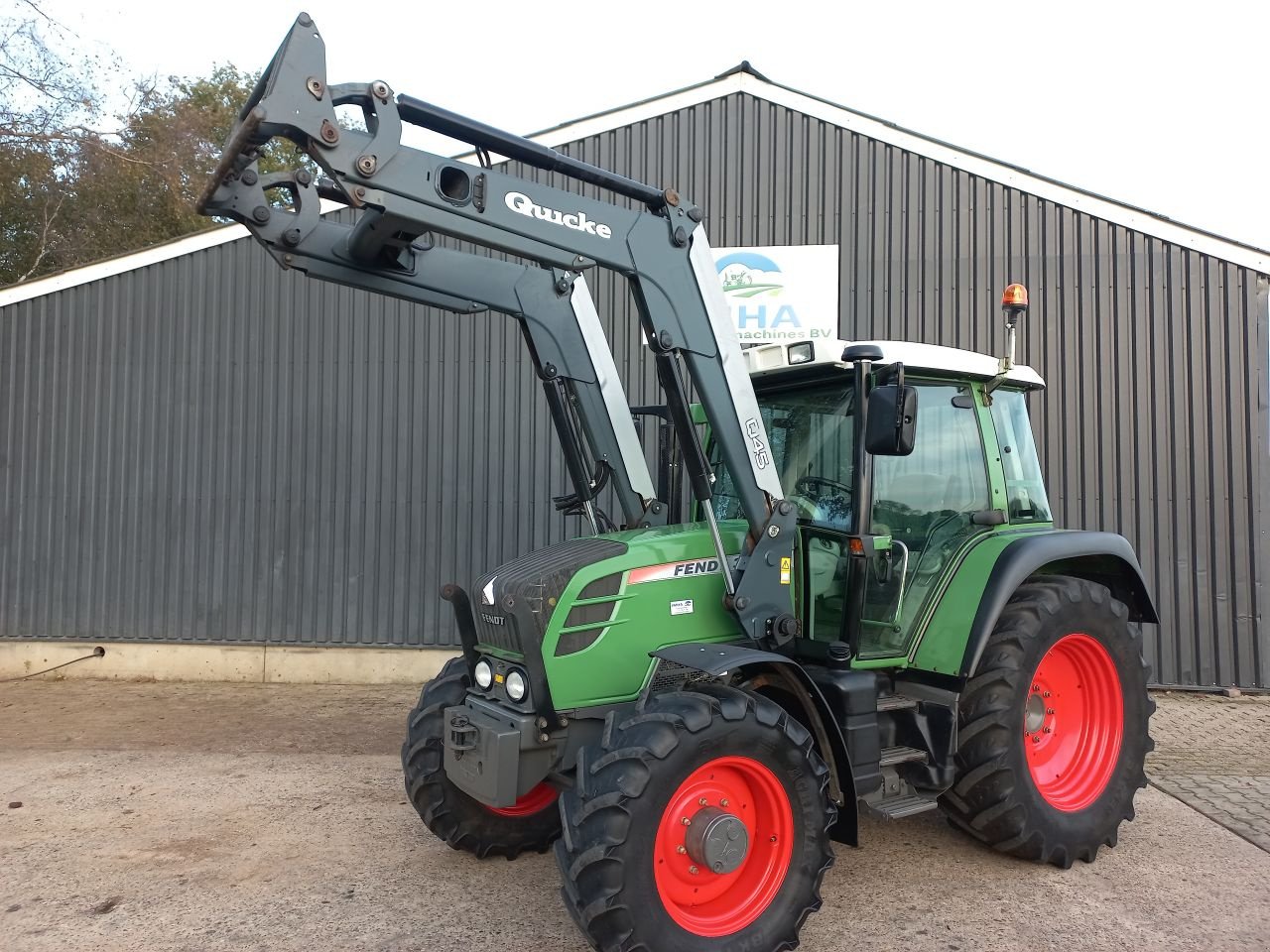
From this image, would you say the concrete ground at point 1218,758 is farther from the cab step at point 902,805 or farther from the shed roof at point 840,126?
the shed roof at point 840,126

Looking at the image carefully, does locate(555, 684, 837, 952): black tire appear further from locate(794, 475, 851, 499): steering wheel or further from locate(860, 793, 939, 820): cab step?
locate(794, 475, 851, 499): steering wheel

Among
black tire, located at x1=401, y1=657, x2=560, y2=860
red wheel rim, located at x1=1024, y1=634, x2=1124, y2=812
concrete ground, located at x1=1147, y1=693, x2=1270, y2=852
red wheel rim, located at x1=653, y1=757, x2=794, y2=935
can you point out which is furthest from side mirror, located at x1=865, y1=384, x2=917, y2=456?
concrete ground, located at x1=1147, y1=693, x2=1270, y2=852

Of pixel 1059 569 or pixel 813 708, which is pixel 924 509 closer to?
pixel 1059 569

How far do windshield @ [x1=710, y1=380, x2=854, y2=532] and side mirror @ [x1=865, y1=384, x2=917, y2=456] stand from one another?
16.3 inches

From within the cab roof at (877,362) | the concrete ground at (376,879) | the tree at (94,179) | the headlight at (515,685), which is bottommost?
the concrete ground at (376,879)

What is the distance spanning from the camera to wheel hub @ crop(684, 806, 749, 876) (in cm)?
298

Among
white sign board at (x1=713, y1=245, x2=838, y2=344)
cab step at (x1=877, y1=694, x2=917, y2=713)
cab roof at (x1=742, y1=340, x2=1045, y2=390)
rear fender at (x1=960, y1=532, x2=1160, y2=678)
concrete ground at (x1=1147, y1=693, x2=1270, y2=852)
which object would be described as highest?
white sign board at (x1=713, y1=245, x2=838, y2=344)

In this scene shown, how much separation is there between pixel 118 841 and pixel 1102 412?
8.26 m

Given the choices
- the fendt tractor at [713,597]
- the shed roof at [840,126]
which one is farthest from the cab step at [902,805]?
the shed roof at [840,126]

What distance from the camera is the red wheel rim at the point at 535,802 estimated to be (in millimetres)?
3994

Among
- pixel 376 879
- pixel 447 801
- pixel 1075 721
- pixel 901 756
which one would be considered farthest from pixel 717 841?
pixel 1075 721

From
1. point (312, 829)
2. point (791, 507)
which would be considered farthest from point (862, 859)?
point (312, 829)

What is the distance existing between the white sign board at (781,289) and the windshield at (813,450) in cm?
387

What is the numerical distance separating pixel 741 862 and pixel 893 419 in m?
1.80
